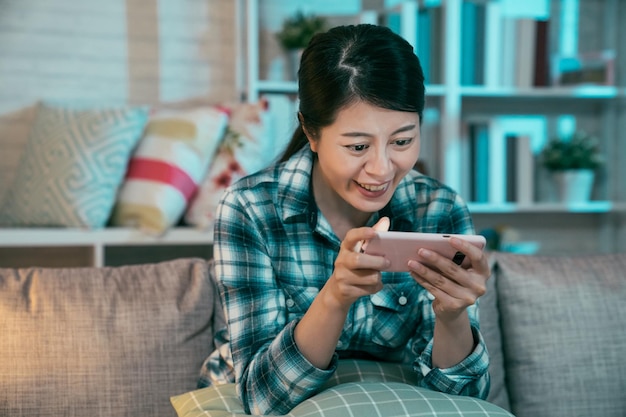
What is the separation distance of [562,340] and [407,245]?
692 millimetres

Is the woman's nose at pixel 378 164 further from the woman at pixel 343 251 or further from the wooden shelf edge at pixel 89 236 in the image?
the wooden shelf edge at pixel 89 236

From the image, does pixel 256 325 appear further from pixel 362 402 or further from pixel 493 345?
pixel 493 345

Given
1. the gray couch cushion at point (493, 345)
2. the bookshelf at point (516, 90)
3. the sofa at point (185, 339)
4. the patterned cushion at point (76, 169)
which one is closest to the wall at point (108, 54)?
the bookshelf at point (516, 90)

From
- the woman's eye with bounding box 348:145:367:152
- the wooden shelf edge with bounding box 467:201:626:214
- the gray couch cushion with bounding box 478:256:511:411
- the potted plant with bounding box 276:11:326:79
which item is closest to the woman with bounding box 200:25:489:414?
the woman's eye with bounding box 348:145:367:152

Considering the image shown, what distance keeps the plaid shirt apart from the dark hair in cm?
18

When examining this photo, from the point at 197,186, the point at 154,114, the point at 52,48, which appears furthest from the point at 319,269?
the point at 52,48

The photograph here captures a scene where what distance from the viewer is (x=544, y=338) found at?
1.67 m

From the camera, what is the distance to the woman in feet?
4.04

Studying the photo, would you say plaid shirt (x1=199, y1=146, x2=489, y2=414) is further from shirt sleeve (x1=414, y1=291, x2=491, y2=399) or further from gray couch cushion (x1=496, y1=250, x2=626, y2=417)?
gray couch cushion (x1=496, y1=250, x2=626, y2=417)

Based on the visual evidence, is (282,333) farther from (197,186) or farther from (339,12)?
(339,12)

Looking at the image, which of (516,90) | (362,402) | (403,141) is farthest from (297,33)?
(362,402)

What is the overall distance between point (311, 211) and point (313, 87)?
246mm

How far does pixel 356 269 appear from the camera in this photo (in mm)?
1170

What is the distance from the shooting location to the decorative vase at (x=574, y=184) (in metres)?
3.18
